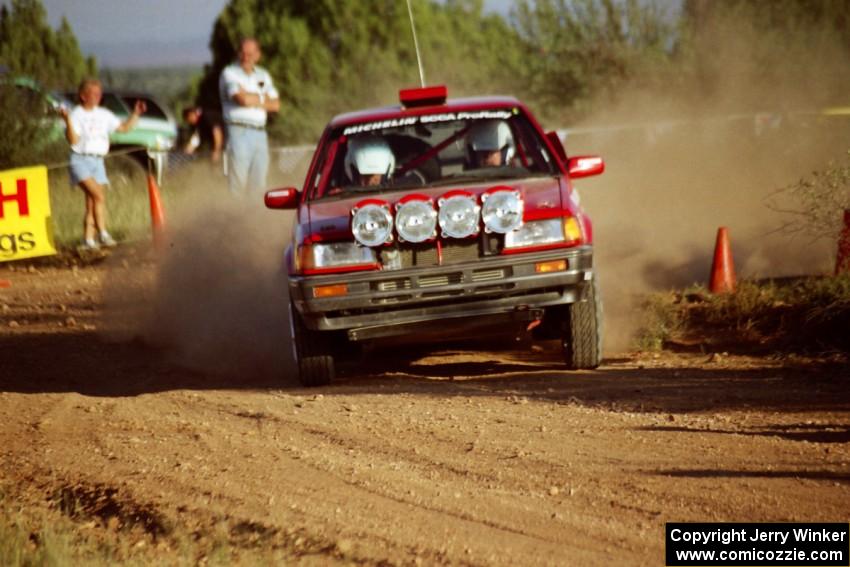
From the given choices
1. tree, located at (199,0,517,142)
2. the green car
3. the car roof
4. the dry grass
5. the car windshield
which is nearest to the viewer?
the car windshield

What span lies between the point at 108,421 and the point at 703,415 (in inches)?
124

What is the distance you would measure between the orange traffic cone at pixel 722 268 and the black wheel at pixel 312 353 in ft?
12.6

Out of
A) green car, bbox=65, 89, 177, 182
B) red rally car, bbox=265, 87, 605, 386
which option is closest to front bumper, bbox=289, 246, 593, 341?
red rally car, bbox=265, 87, 605, 386

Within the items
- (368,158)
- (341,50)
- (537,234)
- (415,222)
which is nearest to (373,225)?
(415,222)

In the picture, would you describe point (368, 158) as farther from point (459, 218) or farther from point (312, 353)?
point (312, 353)

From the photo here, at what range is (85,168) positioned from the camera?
14.1m

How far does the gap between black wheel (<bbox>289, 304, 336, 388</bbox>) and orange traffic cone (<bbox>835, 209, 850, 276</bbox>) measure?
3930 millimetres

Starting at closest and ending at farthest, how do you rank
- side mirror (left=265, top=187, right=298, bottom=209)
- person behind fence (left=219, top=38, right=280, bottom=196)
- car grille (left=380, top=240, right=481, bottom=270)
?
car grille (left=380, top=240, right=481, bottom=270)
side mirror (left=265, top=187, right=298, bottom=209)
person behind fence (left=219, top=38, right=280, bottom=196)

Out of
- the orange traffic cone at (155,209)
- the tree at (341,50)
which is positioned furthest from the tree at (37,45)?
the orange traffic cone at (155,209)

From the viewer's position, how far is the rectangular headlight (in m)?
7.23

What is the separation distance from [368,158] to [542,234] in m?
1.50

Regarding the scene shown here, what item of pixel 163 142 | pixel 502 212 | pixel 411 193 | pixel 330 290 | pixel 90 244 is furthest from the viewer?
pixel 163 142

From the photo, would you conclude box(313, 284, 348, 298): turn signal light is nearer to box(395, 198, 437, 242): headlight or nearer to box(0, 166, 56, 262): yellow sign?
box(395, 198, 437, 242): headlight

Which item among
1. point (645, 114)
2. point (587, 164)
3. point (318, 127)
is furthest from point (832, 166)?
point (318, 127)
